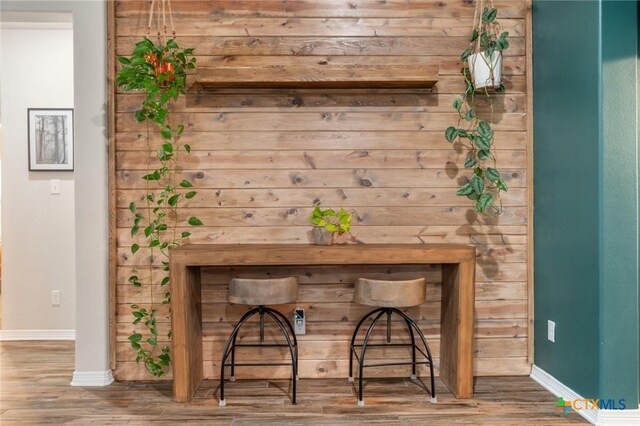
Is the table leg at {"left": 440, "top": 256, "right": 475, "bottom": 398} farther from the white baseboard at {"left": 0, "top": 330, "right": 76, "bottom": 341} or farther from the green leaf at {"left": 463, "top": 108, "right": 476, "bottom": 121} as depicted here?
the white baseboard at {"left": 0, "top": 330, "right": 76, "bottom": 341}

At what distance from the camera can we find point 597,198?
2.42 m

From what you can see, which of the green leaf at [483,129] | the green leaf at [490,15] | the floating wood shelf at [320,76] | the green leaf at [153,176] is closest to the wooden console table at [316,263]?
the green leaf at [153,176]

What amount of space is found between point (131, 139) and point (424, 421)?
2332 mm

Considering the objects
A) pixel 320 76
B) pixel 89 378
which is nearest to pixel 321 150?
pixel 320 76

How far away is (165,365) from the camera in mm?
3020

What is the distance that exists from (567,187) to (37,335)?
402 centimetres

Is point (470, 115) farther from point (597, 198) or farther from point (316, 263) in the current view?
point (316, 263)

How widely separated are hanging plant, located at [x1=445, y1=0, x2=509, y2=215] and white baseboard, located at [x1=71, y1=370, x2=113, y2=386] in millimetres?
2392

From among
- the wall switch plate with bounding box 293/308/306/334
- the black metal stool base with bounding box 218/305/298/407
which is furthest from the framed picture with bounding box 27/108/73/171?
the wall switch plate with bounding box 293/308/306/334

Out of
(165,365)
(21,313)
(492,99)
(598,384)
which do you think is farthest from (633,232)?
(21,313)

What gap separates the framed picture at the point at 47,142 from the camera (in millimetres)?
4023

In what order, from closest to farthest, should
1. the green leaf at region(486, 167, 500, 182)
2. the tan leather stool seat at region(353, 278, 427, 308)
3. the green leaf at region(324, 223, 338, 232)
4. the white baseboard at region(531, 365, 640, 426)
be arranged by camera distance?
the white baseboard at region(531, 365, 640, 426) < the tan leather stool seat at region(353, 278, 427, 308) < the green leaf at region(324, 223, 338, 232) < the green leaf at region(486, 167, 500, 182)

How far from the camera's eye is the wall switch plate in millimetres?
3086

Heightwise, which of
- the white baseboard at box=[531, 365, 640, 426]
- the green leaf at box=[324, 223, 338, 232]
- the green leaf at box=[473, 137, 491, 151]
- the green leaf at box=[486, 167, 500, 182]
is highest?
the green leaf at box=[473, 137, 491, 151]
